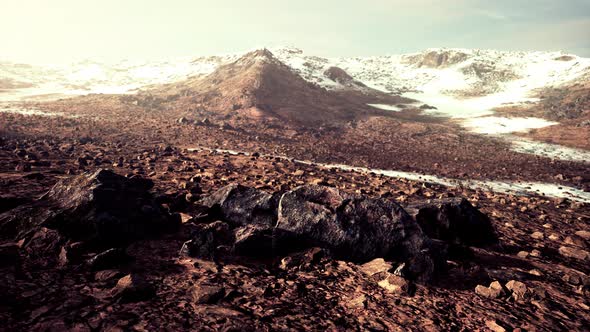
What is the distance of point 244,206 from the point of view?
7.29 meters

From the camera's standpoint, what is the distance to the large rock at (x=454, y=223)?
8.12 meters

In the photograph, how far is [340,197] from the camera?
23.0 feet

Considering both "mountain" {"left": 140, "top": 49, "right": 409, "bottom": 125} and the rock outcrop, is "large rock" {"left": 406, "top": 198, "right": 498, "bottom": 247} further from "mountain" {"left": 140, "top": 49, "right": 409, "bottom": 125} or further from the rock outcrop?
"mountain" {"left": 140, "top": 49, "right": 409, "bottom": 125}

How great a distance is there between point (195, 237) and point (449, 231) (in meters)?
6.17

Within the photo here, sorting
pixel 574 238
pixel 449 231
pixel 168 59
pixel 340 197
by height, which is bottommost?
pixel 574 238

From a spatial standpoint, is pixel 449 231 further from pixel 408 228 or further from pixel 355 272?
pixel 355 272

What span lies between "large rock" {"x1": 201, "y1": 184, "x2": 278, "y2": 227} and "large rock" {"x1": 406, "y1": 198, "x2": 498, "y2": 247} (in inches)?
141

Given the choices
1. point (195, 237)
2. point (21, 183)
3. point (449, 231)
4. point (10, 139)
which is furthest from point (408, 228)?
point (10, 139)

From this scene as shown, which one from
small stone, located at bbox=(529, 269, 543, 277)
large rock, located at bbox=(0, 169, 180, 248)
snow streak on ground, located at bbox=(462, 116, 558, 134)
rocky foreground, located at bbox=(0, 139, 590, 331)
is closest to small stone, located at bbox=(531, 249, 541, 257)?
rocky foreground, located at bbox=(0, 139, 590, 331)

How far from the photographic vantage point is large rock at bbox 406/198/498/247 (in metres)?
8.12

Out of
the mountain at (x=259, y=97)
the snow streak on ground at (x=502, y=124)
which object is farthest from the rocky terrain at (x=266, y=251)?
the snow streak on ground at (x=502, y=124)

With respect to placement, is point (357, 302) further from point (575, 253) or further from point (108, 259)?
point (575, 253)

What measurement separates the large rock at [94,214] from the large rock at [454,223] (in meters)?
6.09

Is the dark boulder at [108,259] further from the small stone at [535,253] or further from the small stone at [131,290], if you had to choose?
the small stone at [535,253]
